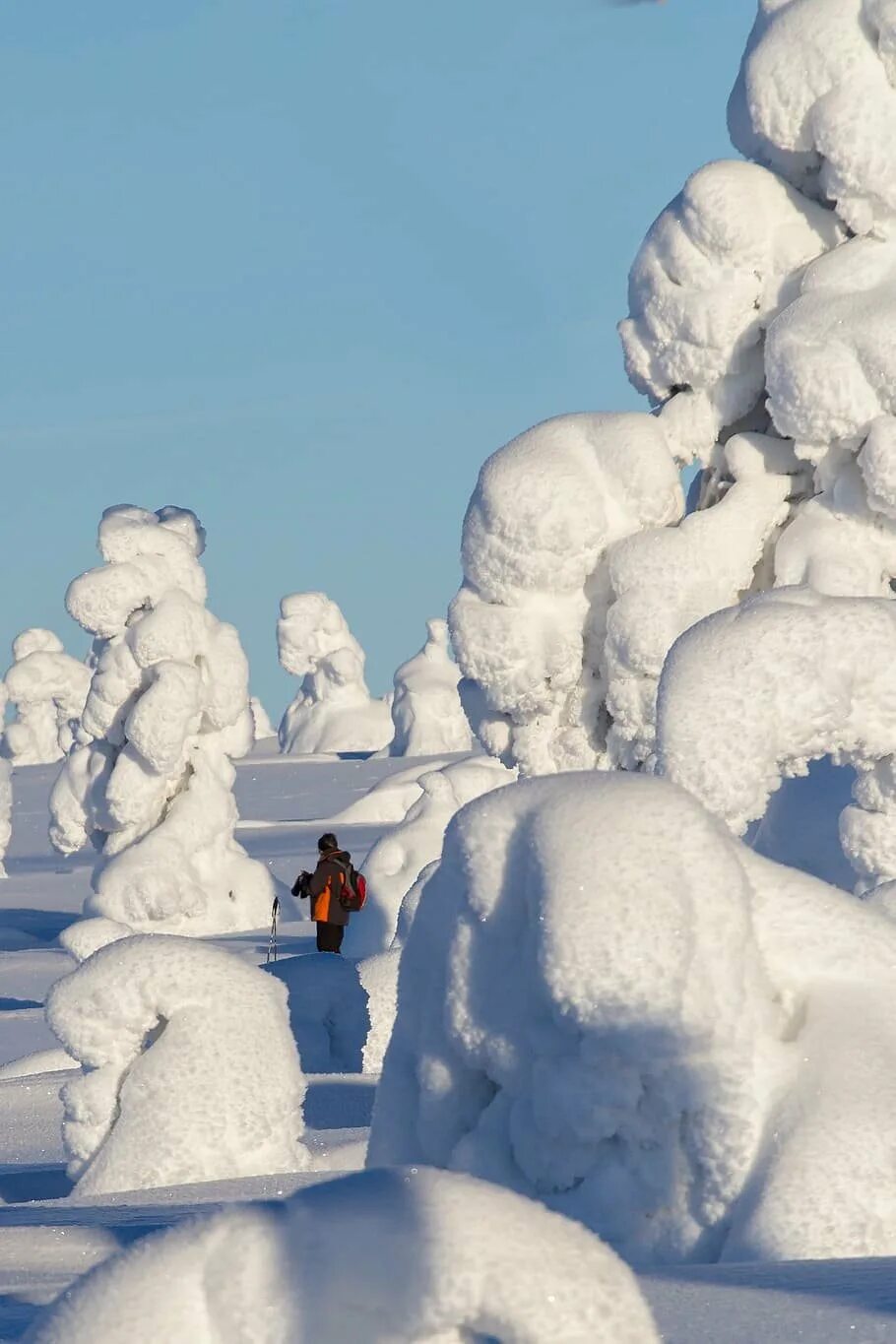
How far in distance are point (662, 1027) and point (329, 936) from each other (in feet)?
32.2

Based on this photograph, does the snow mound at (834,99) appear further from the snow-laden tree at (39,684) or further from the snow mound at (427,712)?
the snow-laden tree at (39,684)

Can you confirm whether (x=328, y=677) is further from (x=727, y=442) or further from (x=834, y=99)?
(x=834, y=99)

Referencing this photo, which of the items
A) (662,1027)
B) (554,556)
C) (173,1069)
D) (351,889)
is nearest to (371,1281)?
(662,1027)

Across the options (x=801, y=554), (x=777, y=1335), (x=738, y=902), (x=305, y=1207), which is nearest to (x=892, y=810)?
(x=801, y=554)

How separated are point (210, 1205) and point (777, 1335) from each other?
2.28 meters

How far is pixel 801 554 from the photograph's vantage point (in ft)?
39.4

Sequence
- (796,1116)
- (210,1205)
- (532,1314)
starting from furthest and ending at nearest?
(210,1205)
(796,1116)
(532,1314)

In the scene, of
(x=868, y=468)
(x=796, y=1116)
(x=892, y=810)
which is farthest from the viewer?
(x=868, y=468)

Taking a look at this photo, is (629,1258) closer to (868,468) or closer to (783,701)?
(783,701)

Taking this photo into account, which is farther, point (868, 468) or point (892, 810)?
point (868, 468)

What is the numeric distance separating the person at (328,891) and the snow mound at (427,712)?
2146 centimetres

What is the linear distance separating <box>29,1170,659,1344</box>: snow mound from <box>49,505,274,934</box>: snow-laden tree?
588 inches

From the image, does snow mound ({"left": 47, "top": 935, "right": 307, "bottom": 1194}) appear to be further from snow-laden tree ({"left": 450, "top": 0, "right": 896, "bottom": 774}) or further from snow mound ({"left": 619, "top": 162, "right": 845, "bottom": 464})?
snow mound ({"left": 619, "top": 162, "right": 845, "bottom": 464})

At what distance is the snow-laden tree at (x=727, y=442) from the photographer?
11.9 metres
